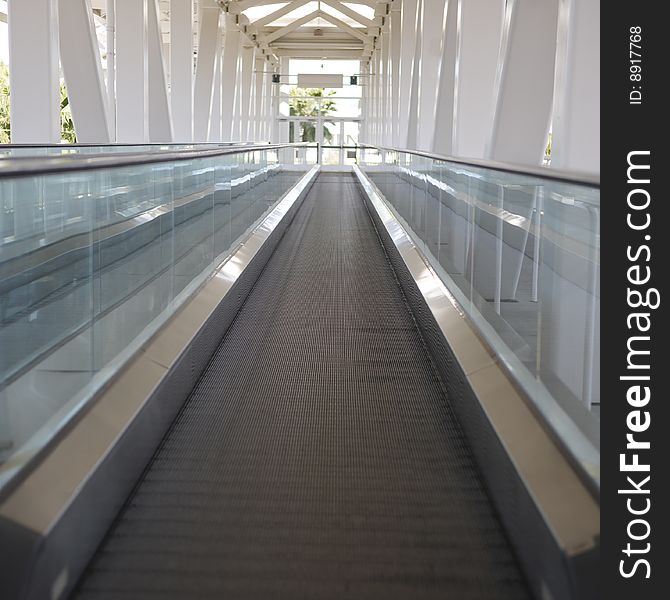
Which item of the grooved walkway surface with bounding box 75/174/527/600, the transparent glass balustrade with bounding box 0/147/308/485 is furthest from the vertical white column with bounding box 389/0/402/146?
the transparent glass balustrade with bounding box 0/147/308/485

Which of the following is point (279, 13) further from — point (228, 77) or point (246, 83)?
point (246, 83)

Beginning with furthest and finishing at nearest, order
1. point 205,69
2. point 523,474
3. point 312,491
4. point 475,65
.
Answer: point 205,69 → point 475,65 → point 312,491 → point 523,474

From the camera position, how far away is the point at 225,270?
744cm

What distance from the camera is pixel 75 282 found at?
3.69 metres

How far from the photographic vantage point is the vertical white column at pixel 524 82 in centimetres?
1042

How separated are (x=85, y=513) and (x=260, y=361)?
266cm

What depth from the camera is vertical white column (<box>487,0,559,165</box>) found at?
1042 centimetres

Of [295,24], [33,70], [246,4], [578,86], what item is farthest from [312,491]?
[295,24]

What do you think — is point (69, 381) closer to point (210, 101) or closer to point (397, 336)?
point (397, 336)

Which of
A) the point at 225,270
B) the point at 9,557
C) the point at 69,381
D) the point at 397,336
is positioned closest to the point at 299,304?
the point at 225,270

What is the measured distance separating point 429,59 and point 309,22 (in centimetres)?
2665

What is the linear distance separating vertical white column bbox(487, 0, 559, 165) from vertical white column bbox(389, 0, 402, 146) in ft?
67.7

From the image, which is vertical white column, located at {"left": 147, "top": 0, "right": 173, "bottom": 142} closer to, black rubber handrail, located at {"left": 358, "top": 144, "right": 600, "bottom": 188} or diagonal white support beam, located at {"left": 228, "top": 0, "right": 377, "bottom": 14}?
diagonal white support beam, located at {"left": 228, "top": 0, "right": 377, "bottom": 14}

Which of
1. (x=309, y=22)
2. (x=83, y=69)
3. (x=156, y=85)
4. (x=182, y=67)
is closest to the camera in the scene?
(x=83, y=69)
